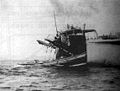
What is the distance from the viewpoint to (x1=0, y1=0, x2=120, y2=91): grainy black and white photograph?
190cm

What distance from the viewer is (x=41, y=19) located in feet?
6.44

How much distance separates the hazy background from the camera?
6.31ft

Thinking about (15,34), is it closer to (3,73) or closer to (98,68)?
(3,73)

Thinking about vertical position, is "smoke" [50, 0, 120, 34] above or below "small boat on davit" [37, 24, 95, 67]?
above

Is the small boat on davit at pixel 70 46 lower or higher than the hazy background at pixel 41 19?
lower

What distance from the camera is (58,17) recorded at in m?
1.94

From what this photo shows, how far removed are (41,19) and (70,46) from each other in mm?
358

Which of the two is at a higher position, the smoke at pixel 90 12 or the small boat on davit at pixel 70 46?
the smoke at pixel 90 12

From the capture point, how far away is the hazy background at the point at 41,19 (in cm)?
192

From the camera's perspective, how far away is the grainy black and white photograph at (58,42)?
1896 mm

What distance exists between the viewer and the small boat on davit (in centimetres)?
192

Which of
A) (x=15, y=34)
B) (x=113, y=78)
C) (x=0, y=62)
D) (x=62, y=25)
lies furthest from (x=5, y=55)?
(x=113, y=78)

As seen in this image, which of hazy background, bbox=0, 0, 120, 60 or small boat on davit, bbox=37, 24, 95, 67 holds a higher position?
hazy background, bbox=0, 0, 120, 60

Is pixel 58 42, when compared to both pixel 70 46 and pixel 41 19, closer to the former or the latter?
pixel 70 46
